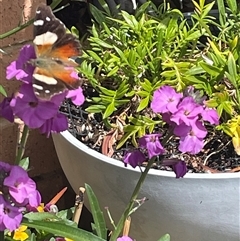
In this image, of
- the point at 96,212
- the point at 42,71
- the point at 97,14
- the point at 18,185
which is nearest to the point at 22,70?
the point at 42,71

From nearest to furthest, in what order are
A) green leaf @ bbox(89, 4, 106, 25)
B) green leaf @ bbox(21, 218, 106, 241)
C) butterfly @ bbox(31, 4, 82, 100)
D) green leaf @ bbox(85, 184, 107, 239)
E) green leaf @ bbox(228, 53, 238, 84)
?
butterfly @ bbox(31, 4, 82, 100)
green leaf @ bbox(21, 218, 106, 241)
green leaf @ bbox(85, 184, 107, 239)
green leaf @ bbox(228, 53, 238, 84)
green leaf @ bbox(89, 4, 106, 25)

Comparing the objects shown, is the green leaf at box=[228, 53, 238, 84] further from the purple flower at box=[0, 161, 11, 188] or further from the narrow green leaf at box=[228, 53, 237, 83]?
the purple flower at box=[0, 161, 11, 188]

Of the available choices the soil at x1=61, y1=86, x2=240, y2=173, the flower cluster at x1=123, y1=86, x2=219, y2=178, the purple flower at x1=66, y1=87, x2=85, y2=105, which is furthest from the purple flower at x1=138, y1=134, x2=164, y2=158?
the soil at x1=61, y1=86, x2=240, y2=173

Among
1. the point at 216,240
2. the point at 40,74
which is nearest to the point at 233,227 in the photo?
the point at 216,240

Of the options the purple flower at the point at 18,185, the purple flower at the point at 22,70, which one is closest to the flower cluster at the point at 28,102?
the purple flower at the point at 22,70

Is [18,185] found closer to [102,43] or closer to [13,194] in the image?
[13,194]

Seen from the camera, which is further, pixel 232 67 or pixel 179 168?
pixel 232 67

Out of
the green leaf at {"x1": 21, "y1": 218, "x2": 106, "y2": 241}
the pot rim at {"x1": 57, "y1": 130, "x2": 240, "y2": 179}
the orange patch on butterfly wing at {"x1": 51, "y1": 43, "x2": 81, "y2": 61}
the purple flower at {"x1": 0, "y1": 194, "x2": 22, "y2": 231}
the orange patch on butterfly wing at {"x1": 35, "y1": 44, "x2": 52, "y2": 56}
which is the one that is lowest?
the pot rim at {"x1": 57, "y1": 130, "x2": 240, "y2": 179}
